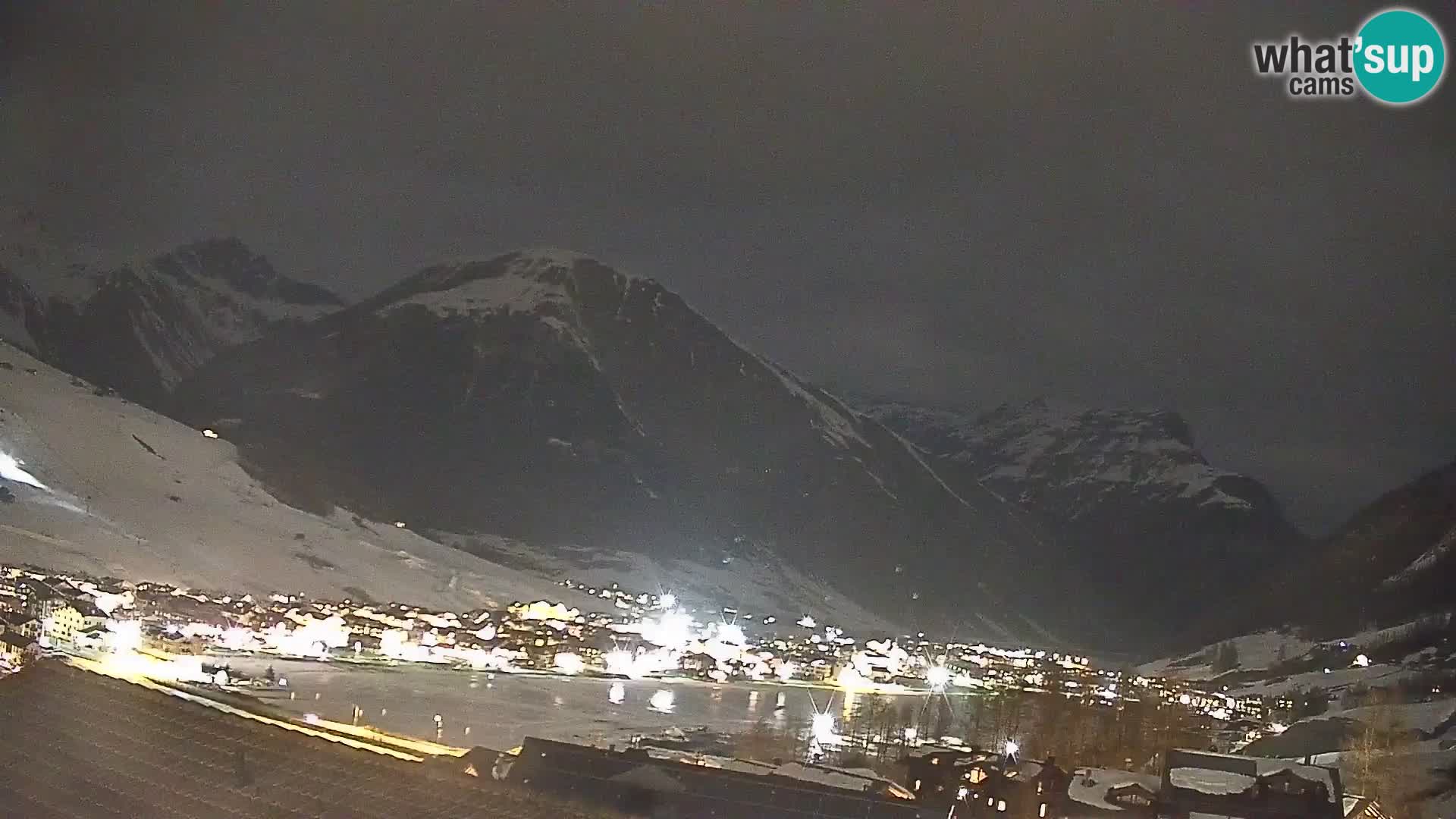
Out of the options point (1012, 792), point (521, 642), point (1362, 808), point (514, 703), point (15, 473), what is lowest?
point (514, 703)

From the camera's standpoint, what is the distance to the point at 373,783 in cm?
219

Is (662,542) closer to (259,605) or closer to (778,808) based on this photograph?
(259,605)

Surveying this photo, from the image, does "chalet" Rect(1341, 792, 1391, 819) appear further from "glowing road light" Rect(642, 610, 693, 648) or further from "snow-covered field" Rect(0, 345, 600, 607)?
"snow-covered field" Rect(0, 345, 600, 607)

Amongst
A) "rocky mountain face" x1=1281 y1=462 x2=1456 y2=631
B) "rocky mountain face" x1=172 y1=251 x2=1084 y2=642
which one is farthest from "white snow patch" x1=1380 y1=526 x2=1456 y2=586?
"rocky mountain face" x1=172 y1=251 x2=1084 y2=642

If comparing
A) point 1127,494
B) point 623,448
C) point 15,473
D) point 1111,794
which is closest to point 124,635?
point 1111,794

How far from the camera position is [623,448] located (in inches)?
2980

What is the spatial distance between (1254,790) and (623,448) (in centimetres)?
6937

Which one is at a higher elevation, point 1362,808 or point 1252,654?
point 1252,654

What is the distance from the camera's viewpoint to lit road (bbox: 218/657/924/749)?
8.72m

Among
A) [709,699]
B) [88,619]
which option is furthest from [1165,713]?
[88,619]

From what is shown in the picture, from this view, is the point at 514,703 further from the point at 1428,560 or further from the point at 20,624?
the point at 1428,560

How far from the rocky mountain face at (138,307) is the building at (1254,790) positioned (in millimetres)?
47885

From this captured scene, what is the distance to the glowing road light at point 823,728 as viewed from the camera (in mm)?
10867

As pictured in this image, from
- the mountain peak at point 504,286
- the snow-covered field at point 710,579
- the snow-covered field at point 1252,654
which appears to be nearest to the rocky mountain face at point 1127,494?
the snow-covered field at point 710,579
